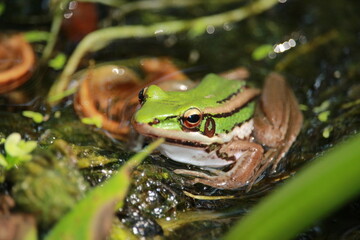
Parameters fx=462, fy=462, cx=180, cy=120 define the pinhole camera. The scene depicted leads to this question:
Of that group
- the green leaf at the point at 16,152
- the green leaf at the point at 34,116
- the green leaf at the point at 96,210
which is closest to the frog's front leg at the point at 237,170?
the green leaf at the point at 16,152

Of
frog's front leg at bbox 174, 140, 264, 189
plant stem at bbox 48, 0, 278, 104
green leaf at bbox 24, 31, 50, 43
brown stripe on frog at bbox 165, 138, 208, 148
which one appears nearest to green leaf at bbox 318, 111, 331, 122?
frog's front leg at bbox 174, 140, 264, 189

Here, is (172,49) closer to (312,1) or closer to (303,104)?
(303,104)

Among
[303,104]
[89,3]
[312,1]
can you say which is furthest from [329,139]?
[89,3]

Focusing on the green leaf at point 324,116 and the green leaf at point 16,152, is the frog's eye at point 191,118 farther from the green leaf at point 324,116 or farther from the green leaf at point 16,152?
the green leaf at point 324,116

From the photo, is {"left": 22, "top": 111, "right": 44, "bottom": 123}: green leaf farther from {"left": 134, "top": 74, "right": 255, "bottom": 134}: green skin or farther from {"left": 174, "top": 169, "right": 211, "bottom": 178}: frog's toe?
{"left": 174, "top": 169, "right": 211, "bottom": 178}: frog's toe

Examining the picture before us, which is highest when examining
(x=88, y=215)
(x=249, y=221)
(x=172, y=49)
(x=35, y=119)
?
(x=249, y=221)
